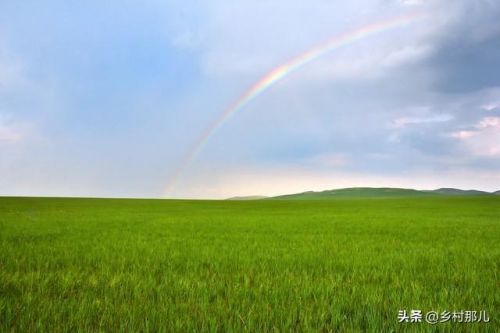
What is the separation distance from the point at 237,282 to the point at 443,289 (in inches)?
122

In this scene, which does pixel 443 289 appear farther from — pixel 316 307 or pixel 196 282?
pixel 196 282

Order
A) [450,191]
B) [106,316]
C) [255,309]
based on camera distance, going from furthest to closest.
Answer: [450,191] < [255,309] < [106,316]

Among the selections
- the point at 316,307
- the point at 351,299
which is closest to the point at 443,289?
the point at 351,299

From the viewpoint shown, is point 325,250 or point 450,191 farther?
point 450,191

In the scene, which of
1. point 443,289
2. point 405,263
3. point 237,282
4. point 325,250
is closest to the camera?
point 443,289

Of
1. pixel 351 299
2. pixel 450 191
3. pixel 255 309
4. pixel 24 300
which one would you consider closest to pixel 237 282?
pixel 255 309

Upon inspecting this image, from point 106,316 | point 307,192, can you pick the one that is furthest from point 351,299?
point 307,192

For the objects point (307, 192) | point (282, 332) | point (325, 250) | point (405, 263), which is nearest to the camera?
point (282, 332)

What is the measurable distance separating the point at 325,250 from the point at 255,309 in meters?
5.49

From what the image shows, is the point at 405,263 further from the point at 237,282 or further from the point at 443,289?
the point at 237,282

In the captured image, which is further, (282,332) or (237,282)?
(237,282)

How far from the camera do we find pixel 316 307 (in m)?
3.94

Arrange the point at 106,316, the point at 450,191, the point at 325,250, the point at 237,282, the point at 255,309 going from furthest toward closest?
the point at 450,191 → the point at 325,250 → the point at 237,282 → the point at 255,309 → the point at 106,316

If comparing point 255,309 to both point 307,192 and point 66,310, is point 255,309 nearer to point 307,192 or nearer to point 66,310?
point 66,310
